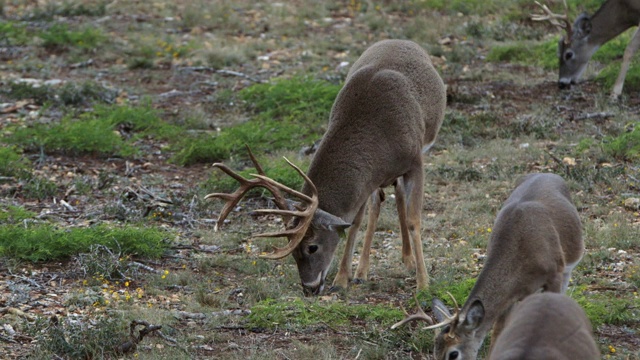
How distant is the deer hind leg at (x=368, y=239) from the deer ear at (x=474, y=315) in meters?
2.75

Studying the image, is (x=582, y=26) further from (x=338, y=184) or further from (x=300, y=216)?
(x=300, y=216)

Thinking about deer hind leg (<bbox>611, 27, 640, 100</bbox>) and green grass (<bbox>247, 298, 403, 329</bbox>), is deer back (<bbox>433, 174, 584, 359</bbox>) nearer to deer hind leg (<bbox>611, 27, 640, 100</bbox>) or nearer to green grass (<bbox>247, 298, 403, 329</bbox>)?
green grass (<bbox>247, 298, 403, 329</bbox>)

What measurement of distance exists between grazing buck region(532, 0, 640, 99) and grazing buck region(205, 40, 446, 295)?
5.95 meters

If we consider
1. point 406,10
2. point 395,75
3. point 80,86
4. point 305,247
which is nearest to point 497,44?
point 406,10

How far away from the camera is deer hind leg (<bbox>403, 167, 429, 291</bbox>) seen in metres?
8.63

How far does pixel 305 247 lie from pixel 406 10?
11517 millimetres

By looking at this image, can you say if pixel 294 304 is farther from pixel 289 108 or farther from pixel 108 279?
pixel 289 108

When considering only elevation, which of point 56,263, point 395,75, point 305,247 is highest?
point 395,75

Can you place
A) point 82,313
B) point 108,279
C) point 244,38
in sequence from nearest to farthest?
point 82,313 → point 108,279 → point 244,38

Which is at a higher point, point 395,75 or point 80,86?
point 395,75

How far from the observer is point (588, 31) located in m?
15.4

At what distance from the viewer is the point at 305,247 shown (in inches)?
316

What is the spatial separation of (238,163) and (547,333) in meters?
7.07

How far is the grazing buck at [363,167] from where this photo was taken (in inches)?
311
